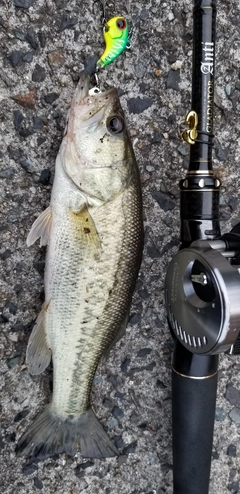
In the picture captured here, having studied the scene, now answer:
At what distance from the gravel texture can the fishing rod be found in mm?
317

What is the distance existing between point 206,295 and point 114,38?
938 mm

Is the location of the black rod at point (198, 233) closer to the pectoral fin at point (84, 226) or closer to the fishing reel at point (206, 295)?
the fishing reel at point (206, 295)

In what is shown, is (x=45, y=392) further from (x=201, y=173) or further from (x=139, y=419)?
(x=201, y=173)

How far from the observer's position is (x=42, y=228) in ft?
5.41

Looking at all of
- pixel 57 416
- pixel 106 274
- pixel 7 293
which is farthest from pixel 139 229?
pixel 57 416

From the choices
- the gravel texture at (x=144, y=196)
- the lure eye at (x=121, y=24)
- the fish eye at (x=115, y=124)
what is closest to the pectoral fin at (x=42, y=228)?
the gravel texture at (x=144, y=196)

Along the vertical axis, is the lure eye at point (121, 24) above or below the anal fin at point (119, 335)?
above

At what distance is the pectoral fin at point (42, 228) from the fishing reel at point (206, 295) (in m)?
0.42

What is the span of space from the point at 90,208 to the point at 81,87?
0.38 metres

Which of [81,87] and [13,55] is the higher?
[13,55]

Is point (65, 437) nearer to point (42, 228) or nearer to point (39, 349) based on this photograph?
point (39, 349)

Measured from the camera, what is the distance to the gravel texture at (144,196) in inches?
68.7

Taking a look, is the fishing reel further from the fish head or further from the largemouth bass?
the fish head

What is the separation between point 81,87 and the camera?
1.60 meters
